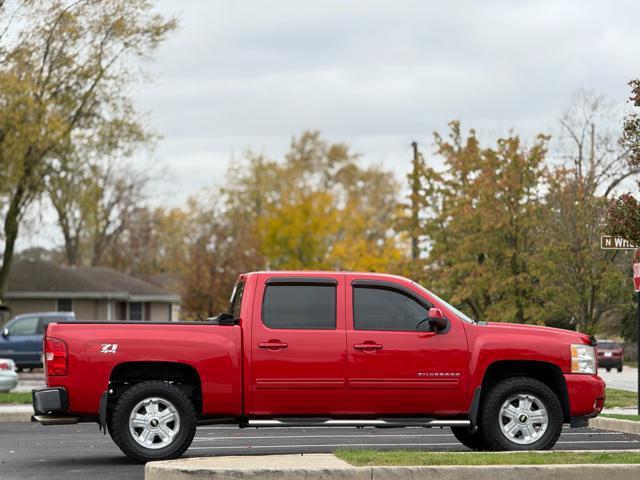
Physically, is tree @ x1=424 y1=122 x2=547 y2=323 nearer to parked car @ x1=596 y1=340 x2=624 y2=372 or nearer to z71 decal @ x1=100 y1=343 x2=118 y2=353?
parked car @ x1=596 y1=340 x2=624 y2=372

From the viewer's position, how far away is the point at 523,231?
1449 inches

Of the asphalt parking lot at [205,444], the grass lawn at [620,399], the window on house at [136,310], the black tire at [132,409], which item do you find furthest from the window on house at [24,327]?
the black tire at [132,409]

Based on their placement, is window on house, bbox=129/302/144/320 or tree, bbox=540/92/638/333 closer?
tree, bbox=540/92/638/333

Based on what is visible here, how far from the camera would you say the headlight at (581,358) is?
45.6 feet

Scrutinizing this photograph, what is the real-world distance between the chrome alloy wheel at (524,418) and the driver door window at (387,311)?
1.30 meters

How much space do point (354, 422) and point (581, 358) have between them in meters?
2.68

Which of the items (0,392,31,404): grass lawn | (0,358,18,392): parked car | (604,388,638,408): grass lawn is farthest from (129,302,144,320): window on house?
(604,388,638,408): grass lawn

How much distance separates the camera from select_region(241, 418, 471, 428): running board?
528 inches

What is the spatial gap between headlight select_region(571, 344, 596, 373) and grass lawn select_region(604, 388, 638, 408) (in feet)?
31.3

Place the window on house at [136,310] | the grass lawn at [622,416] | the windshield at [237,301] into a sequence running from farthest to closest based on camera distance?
the window on house at [136,310] → the grass lawn at [622,416] → the windshield at [237,301]

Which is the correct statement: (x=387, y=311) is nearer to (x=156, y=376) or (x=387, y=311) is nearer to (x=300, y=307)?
(x=300, y=307)

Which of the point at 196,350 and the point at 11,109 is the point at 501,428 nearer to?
the point at 196,350

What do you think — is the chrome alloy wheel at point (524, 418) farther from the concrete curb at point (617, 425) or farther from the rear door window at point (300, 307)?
the concrete curb at point (617, 425)

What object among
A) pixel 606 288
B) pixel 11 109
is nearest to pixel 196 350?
pixel 606 288
